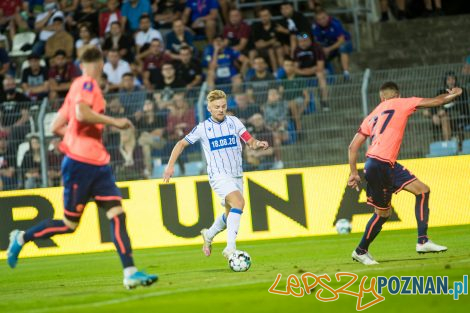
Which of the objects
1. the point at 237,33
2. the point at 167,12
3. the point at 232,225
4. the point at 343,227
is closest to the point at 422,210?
the point at 232,225

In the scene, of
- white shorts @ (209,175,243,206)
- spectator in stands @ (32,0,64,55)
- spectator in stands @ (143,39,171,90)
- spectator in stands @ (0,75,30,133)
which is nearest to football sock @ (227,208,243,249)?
white shorts @ (209,175,243,206)

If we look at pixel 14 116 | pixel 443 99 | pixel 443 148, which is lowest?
pixel 443 148

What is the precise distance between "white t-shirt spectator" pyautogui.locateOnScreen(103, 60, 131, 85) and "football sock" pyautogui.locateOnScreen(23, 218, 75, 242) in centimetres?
1235

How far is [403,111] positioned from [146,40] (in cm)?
1264

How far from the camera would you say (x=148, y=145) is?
798 inches

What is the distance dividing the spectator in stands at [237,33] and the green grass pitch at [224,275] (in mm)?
6608

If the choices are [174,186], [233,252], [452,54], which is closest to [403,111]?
[233,252]

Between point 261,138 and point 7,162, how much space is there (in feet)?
16.2

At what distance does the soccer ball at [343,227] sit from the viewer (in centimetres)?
1836

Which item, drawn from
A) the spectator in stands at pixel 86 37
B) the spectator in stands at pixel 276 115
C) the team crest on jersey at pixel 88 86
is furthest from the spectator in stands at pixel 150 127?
the team crest on jersey at pixel 88 86

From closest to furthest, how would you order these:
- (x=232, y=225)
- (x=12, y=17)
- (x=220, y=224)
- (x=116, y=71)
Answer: (x=232, y=225), (x=220, y=224), (x=116, y=71), (x=12, y=17)

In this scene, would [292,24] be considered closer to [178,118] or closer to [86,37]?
[178,118]

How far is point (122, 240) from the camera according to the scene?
34.1 ft

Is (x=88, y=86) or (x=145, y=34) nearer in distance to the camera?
(x=88, y=86)
